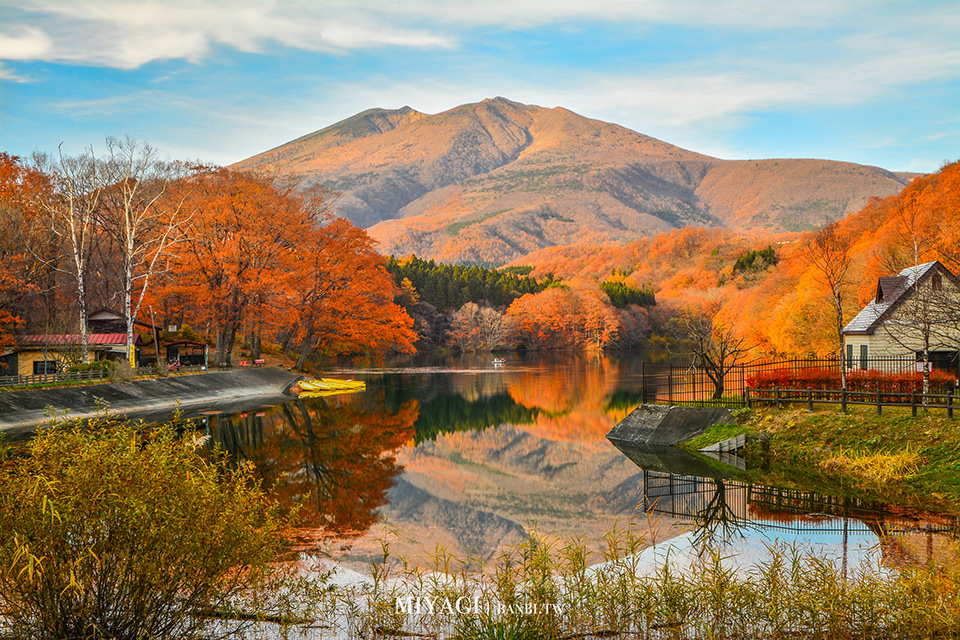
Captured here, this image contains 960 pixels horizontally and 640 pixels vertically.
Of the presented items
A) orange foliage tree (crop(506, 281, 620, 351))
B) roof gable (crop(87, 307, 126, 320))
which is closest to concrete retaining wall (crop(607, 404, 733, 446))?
roof gable (crop(87, 307, 126, 320))

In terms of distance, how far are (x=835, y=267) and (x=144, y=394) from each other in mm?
38025

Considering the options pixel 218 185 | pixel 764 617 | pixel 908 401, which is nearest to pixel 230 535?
pixel 764 617

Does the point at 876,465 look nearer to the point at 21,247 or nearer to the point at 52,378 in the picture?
the point at 52,378

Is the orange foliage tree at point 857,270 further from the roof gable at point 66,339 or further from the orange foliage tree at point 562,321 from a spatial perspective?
the orange foliage tree at point 562,321

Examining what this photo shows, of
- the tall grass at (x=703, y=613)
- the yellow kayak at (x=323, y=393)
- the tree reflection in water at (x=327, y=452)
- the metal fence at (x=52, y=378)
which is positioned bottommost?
the yellow kayak at (x=323, y=393)

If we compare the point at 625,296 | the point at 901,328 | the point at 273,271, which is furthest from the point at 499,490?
the point at 625,296

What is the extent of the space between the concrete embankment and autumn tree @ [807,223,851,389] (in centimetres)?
3187

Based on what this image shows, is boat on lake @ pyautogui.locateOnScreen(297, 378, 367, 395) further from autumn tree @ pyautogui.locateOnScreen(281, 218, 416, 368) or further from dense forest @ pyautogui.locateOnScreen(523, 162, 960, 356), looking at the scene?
dense forest @ pyautogui.locateOnScreen(523, 162, 960, 356)

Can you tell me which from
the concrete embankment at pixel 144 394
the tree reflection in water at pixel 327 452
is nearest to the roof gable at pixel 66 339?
the concrete embankment at pixel 144 394

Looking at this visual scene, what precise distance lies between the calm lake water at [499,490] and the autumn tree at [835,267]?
1122cm

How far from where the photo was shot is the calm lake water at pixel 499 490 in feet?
44.9

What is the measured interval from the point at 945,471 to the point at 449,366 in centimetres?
6200

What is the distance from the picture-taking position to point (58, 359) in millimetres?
40781

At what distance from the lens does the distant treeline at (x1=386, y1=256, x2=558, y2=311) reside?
120m
